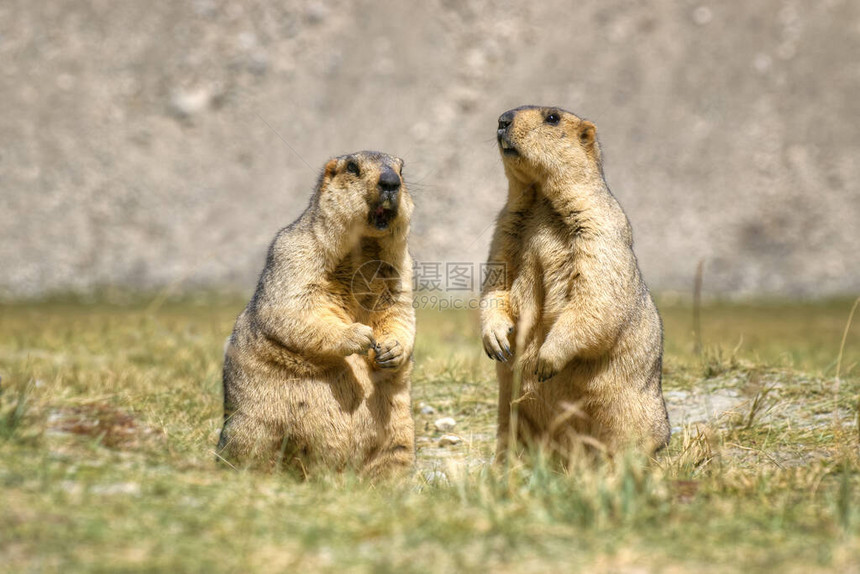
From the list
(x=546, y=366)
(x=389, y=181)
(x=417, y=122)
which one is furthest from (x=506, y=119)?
(x=417, y=122)

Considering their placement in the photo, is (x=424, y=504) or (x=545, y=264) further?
(x=545, y=264)

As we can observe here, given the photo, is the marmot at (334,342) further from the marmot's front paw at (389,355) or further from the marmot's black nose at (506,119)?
the marmot's black nose at (506,119)

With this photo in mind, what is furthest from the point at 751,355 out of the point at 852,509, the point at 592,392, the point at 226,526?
the point at 226,526

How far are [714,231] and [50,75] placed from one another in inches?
785

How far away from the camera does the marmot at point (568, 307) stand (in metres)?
5.72

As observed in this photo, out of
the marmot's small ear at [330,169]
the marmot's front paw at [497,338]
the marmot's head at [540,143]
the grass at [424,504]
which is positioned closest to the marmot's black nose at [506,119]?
the marmot's head at [540,143]

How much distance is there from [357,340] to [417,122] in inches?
893

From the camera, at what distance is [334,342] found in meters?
5.52

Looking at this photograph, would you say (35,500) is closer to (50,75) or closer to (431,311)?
(431,311)

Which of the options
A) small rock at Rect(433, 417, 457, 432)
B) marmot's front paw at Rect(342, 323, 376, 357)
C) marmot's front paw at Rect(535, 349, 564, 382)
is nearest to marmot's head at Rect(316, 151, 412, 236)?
marmot's front paw at Rect(342, 323, 376, 357)

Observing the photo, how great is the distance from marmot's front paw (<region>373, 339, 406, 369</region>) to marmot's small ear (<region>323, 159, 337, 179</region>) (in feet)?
3.89

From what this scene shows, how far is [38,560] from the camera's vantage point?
10.4ft

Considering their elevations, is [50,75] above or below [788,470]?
above

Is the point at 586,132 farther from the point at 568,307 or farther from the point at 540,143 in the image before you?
the point at 568,307
